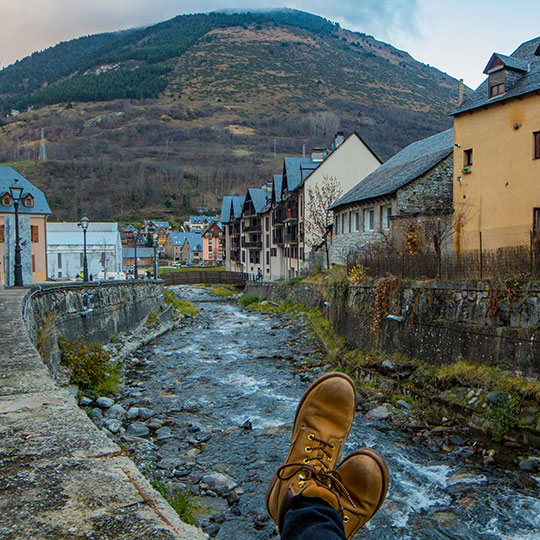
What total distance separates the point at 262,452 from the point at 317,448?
6.75 m

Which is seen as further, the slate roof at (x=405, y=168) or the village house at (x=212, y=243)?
the village house at (x=212, y=243)

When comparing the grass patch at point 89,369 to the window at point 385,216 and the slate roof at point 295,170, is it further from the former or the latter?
the slate roof at point 295,170

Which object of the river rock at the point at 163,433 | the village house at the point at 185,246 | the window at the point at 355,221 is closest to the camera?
the river rock at the point at 163,433

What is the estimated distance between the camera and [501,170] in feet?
57.0

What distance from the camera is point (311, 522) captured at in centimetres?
289

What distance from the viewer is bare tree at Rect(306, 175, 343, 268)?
37.2 metres

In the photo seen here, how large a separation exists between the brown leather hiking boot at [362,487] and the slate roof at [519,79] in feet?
51.9

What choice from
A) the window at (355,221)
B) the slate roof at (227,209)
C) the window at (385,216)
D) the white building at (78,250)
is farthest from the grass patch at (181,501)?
the slate roof at (227,209)

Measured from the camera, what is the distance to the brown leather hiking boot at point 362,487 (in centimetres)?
361

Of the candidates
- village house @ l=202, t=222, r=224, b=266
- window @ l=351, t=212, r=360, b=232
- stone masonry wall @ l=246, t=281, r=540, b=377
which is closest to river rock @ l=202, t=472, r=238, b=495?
stone masonry wall @ l=246, t=281, r=540, b=377

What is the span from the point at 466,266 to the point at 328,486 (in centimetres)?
1160

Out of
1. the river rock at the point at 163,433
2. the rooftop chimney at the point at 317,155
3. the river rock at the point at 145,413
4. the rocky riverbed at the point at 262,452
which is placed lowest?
the rocky riverbed at the point at 262,452

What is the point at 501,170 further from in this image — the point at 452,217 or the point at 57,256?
the point at 57,256

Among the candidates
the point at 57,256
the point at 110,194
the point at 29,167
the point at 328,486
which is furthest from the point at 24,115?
the point at 328,486
